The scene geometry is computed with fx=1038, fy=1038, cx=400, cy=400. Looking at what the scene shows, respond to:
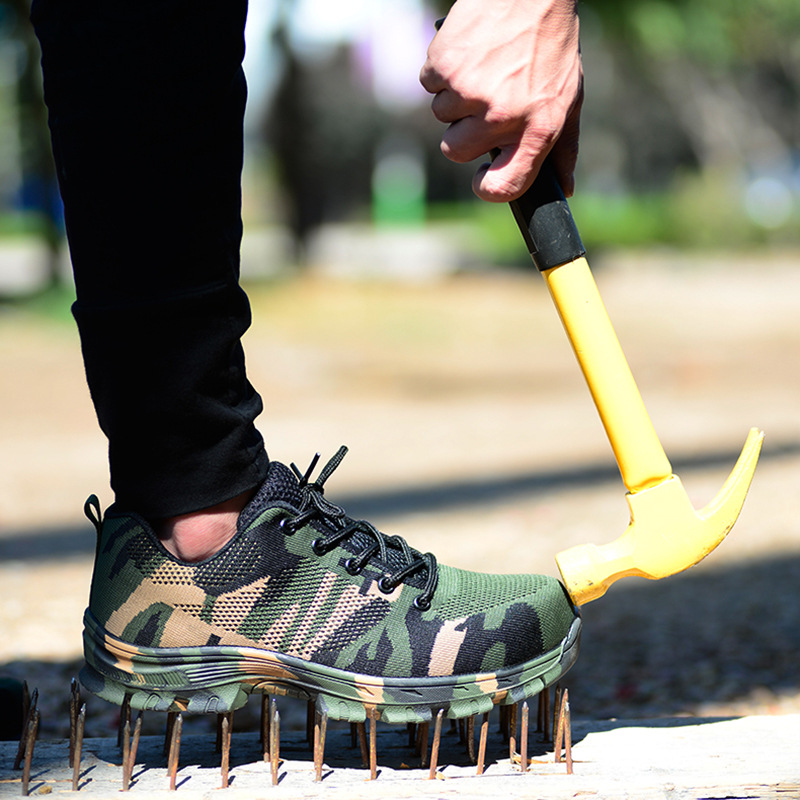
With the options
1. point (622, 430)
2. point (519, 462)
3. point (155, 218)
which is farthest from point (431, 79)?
point (519, 462)

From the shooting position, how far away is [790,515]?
377 cm

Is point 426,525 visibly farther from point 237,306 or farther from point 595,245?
point 595,245

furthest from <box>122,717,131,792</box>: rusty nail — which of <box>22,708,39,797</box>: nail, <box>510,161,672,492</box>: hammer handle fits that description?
<box>510,161,672,492</box>: hammer handle

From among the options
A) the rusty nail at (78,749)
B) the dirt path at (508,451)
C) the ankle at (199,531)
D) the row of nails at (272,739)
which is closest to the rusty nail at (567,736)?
the row of nails at (272,739)

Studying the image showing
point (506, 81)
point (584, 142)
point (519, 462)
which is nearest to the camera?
point (506, 81)

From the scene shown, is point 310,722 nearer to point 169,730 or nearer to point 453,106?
point 169,730

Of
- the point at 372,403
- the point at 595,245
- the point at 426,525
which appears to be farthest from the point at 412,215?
the point at 426,525

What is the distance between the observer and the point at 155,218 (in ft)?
4.22

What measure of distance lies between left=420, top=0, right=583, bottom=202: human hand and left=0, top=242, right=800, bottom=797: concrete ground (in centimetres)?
80

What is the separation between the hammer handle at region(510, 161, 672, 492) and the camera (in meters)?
1.36

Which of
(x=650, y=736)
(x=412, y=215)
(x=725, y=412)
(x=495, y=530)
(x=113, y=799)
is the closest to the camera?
(x=113, y=799)

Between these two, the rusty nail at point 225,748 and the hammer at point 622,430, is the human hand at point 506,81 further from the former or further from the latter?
the rusty nail at point 225,748

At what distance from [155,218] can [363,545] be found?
523 mm

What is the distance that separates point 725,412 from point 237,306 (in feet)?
16.9
